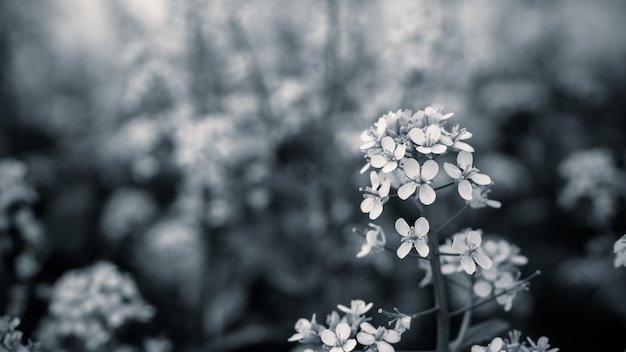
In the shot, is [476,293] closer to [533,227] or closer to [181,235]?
[181,235]

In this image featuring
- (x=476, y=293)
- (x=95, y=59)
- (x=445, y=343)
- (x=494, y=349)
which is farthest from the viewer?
(x=95, y=59)

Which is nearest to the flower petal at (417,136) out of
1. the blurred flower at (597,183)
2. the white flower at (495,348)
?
the white flower at (495,348)

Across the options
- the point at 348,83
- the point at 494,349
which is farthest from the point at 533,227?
the point at 494,349

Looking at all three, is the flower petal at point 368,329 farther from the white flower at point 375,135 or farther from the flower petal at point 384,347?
the white flower at point 375,135

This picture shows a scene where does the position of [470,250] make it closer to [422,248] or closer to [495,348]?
[422,248]

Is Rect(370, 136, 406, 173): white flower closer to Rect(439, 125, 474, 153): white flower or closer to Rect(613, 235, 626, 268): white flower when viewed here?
Rect(439, 125, 474, 153): white flower

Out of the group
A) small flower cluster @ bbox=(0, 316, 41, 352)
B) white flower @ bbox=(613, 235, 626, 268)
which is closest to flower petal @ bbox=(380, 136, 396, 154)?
white flower @ bbox=(613, 235, 626, 268)
